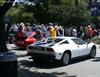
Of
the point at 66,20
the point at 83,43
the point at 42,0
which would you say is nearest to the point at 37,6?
the point at 42,0

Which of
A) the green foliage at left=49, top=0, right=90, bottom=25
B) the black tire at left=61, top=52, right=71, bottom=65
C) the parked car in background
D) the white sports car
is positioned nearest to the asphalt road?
the black tire at left=61, top=52, right=71, bottom=65

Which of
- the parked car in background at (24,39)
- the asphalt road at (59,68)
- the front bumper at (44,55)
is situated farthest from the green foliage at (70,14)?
the front bumper at (44,55)

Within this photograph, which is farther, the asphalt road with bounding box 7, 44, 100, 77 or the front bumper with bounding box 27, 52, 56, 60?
the front bumper with bounding box 27, 52, 56, 60

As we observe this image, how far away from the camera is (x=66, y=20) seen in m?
43.4

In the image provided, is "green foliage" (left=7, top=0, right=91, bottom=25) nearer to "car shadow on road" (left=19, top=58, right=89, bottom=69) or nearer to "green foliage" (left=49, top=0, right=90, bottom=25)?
"green foliage" (left=49, top=0, right=90, bottom=25)

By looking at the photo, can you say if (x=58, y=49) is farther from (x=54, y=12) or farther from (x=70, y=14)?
(x=54, y=12)

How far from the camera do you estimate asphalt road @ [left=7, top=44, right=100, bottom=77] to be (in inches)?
537

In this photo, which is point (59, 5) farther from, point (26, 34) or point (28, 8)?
point (26, 34)

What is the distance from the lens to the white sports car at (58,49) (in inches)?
611

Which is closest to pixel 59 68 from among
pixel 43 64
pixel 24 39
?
pixel 43 64

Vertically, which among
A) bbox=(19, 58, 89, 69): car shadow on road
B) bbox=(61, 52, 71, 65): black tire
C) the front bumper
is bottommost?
bbox=(19, 58, 89, 69): car shadow on road

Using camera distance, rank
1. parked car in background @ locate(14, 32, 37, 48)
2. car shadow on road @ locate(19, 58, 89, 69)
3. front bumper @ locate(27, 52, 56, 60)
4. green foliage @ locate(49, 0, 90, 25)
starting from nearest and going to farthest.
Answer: front bumper @ locate(27, 52, 56, 60), car shadow on road @ locate(19, 58, 89, 69), parked car in background @ locate(14, 32, 37, 48), green foliage @ locate(49, 0, 90, 25)

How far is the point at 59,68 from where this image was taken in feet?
50.7

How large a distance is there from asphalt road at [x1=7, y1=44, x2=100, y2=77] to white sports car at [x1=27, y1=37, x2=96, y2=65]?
0.39 metres
